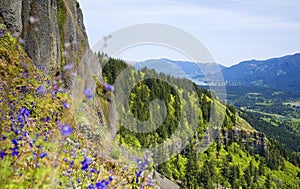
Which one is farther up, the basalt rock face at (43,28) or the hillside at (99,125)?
the basalt rock face at (43,28)

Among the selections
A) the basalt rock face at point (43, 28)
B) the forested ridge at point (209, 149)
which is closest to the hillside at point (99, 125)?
the basalt rock face at point (43, 28)

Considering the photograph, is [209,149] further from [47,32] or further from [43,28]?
[43,28]

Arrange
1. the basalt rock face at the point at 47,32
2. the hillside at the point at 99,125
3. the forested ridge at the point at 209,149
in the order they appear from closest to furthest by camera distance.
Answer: the hillside at the point at 99,125 < the basalt rock face at the point at 47,32 < the forested ridge at the point at 209,149

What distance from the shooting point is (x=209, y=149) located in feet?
505

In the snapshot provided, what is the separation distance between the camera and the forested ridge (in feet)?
391

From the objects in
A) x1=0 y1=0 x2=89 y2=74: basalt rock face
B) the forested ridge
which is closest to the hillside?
x1=0 y1=0 x2=89 y2=74: basalt rock face

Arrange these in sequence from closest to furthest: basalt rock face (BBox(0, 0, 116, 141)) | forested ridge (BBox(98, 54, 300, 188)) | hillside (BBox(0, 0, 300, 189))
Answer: hillside (BBox(0, 0, 300, 189))
basalt rock face (BBox(0, 0, 116, 141))
forested ridge (BBox(98, 54, 300, 188))

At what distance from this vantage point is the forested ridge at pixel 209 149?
4694 inches

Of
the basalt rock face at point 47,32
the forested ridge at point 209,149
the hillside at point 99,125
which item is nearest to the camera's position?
the hillside at point 99,125

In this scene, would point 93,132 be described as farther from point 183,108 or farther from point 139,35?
point 183,108

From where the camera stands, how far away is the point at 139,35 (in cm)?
1569

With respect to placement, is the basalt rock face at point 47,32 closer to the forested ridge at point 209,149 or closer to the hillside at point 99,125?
the hillside at point 99,125

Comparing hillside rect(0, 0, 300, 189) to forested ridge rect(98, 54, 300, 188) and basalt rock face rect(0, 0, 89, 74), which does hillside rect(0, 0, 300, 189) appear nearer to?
basalt rock face rect(0, 0, 89, 74)

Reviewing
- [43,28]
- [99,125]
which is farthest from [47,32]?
[99,125]
